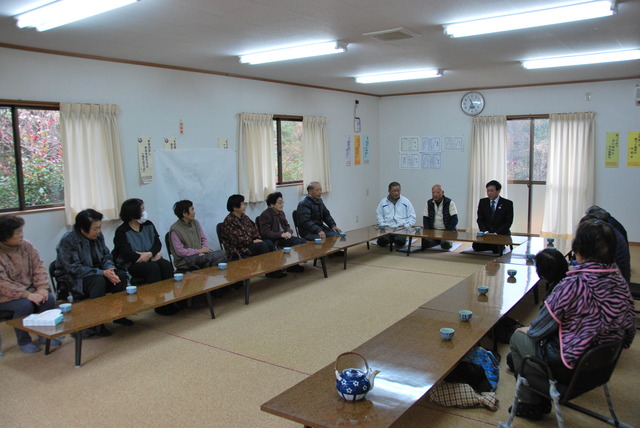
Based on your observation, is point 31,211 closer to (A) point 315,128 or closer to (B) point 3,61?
(B) point 3,61

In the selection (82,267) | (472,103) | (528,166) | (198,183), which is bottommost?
(82,267)

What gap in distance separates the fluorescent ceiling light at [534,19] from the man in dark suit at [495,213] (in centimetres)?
286

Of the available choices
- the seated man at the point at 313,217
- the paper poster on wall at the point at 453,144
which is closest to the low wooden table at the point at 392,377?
the seated man at the point at 313,217

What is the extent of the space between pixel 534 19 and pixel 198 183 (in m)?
4.23

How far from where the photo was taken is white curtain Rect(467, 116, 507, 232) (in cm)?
845

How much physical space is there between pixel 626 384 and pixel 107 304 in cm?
369

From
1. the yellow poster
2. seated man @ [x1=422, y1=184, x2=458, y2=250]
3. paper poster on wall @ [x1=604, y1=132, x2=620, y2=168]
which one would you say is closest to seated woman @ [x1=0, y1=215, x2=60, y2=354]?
seated man @ [x1=422, y1=184, x2=458, y2=250]

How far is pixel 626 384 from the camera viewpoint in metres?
3.20

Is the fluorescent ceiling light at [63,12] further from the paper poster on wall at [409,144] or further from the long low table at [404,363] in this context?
the paper poster on wall at [409,144]

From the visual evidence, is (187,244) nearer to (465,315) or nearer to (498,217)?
(465,315)

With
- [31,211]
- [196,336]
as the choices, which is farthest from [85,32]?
[196,336]

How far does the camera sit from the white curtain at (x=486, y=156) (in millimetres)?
8453

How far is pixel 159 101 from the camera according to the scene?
233 inches

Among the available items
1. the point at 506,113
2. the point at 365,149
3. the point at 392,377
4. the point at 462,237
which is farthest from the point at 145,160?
the point at 506,113
